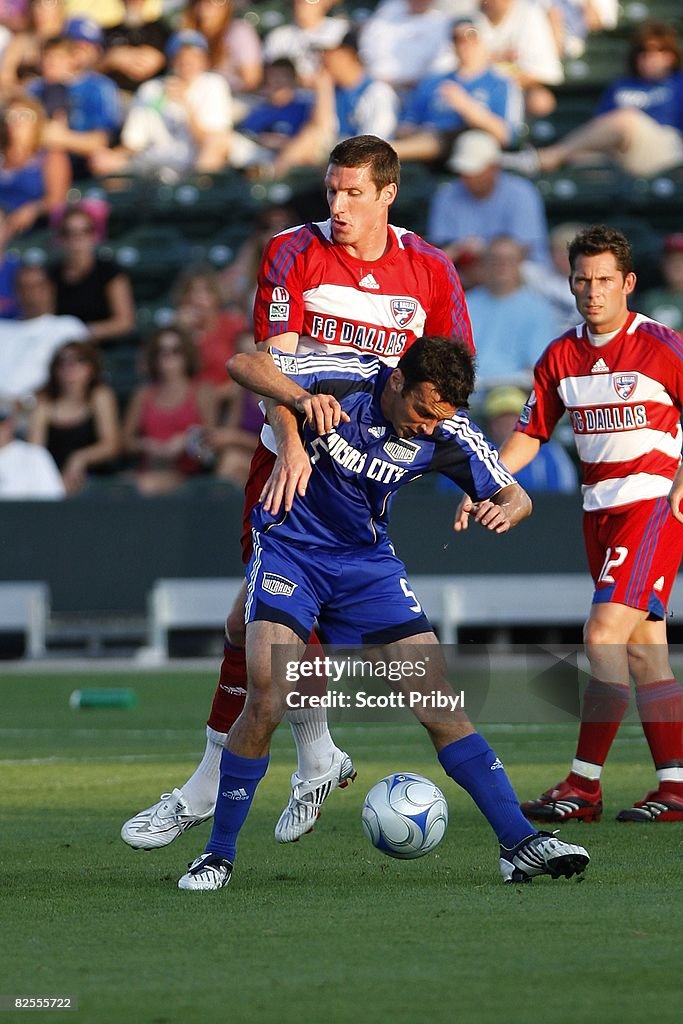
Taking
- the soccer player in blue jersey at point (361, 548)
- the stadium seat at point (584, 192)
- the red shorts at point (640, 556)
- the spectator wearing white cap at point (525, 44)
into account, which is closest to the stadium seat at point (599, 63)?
the spectator wearing white cap at point (525, 44)

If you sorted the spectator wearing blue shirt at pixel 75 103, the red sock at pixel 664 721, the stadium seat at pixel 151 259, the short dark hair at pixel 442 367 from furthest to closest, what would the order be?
the spectator wearing blue shirt at pixel 75 103, the stadium seat at pixel 151 259, the red sock at pixel 664 721, the short dark hair at pixel 442 367

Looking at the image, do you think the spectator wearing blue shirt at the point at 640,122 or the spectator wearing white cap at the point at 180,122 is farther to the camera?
the spectator wearing white cap at the point at 180,122

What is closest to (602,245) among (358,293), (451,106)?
(358,293)

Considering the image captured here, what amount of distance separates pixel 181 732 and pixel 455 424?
5071 millimetres

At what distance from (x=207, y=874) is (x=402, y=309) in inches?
86.0

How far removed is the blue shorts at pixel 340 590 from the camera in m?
5.66

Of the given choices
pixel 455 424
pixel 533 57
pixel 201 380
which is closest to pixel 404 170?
pixel 533 57

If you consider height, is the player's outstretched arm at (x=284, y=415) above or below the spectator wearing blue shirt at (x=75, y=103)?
below

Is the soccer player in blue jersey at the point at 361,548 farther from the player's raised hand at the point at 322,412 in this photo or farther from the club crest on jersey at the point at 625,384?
the club crest on jersey at the point at 625,384

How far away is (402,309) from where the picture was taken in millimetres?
6469

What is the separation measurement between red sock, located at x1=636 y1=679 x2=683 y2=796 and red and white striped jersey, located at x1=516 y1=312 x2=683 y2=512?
2.68ft

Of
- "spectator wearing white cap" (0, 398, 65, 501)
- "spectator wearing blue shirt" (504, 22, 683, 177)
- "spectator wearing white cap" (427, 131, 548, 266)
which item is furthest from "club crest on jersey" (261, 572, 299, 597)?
"spectator wearing blue shirt" (504, 22, 683, 177)

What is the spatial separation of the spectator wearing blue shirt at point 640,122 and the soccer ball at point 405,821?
11.2 meters

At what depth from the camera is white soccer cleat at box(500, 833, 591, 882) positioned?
5406 mm
